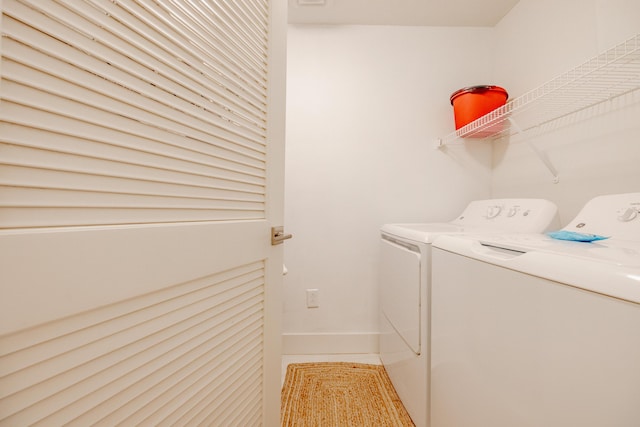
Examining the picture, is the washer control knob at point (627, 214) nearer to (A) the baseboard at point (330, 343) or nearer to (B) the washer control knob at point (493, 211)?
(B) the washer control knob at point (493, 211)

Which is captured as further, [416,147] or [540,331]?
[416,147]

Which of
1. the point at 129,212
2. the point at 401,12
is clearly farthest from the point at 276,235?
the point at 401,12

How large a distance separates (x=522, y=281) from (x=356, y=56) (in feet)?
5.99

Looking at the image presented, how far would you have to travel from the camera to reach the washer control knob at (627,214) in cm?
87

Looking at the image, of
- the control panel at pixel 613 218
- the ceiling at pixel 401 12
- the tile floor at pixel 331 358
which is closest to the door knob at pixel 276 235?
the control panel at pixel 613 218

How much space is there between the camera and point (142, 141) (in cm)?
50

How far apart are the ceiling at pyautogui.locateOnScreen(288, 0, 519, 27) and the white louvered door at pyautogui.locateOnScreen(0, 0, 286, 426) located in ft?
3.84

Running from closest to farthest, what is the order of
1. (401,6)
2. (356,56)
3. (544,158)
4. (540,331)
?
(540,331)
(544,158)
(401,6)
(356,56)

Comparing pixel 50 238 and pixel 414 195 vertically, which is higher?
pixel 414 195

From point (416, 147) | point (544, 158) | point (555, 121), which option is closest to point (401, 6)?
point (416, 147)

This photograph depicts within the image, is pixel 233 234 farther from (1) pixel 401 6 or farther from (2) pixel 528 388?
(1) pixel 401 6

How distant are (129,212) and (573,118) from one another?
1890mm

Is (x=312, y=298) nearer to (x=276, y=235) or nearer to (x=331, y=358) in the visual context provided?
(x=331, y=358)

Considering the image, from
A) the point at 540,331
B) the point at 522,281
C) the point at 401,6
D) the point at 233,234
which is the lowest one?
the point at 540,331
